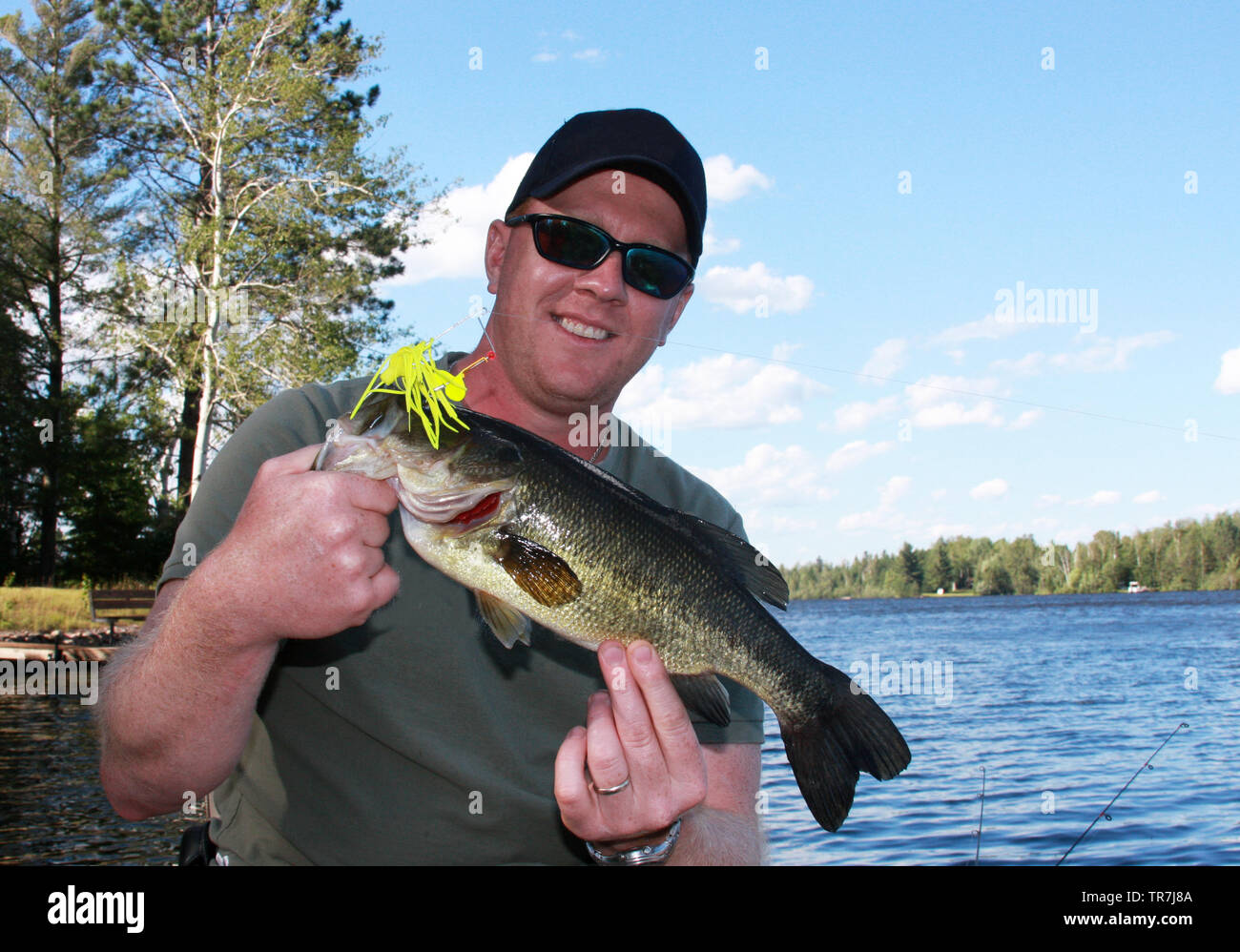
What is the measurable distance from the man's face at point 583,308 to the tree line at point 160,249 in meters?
18.8

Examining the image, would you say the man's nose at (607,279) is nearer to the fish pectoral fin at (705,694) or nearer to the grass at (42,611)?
the fish pectoral fin at (705,694)

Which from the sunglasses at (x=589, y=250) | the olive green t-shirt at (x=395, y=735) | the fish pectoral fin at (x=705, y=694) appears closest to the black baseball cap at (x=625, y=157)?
the sunglasses at (x=589, y=250)

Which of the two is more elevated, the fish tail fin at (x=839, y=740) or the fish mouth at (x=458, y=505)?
the fish mouth at (x=458, y=505)

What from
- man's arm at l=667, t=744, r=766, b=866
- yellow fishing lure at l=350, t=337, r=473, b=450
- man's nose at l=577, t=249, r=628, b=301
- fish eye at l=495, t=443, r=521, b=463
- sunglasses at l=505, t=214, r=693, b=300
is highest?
sunglasses at l=505, t=214, r=693, b=300

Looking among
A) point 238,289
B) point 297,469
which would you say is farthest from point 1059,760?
point 238,289

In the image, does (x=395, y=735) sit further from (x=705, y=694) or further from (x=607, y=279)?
(x=607, y=279)

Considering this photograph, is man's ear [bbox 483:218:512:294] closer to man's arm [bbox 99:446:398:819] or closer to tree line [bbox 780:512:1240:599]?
man's arm [bbox 99:446:398:819]

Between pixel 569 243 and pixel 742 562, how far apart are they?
160 centimetres

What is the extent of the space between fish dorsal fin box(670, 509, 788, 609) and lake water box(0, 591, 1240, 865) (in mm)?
1277

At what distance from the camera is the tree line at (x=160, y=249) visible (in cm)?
2370

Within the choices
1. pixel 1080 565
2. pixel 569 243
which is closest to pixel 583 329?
pixel 569 243

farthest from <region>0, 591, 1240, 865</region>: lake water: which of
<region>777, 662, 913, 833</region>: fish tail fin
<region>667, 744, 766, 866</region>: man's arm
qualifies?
<region>777, 662, 913, 833</region>: fish tail fin

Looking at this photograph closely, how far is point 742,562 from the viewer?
3.06 metres

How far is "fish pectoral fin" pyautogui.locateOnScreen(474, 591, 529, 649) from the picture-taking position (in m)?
2.67
